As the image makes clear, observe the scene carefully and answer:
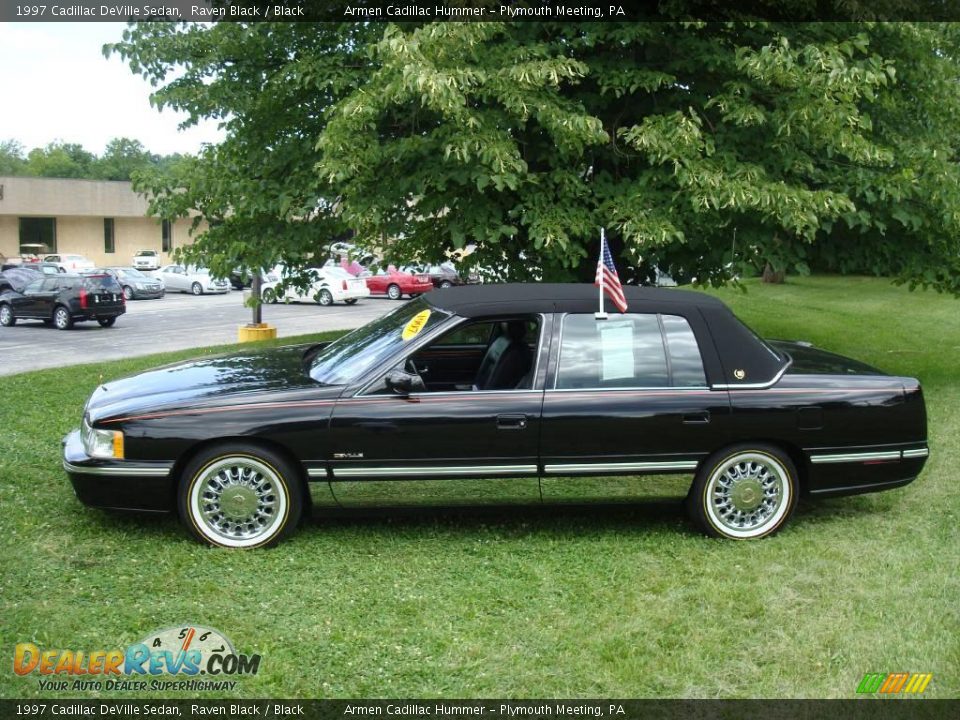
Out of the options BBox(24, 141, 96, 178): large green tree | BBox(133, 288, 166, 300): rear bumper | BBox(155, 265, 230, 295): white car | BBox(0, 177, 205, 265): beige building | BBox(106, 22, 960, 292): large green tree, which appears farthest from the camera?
BBox(24, 141, 96, 178): large green tree

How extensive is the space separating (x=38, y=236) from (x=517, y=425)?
55660mm

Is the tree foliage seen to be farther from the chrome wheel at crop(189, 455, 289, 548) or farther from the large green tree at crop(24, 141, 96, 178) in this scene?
the chrome wheel at crop(189, 455, 289, 548)

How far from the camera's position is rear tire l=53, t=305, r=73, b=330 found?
2448cm

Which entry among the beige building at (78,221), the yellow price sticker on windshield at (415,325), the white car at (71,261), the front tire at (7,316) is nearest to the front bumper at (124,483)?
the yellow price sticker on windshield at (415,325)

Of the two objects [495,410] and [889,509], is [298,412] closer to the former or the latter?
[495,410]

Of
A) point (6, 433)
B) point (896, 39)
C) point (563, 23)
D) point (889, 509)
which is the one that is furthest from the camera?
point (896, 39)

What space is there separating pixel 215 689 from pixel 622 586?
7.10 ft

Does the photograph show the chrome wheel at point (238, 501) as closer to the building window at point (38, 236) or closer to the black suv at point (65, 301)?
the black suv at point (65, 301)

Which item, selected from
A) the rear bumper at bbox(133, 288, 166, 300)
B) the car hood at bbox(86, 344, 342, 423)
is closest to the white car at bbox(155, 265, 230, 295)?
the rear bumper at bbox(133, 288, 166, 300)

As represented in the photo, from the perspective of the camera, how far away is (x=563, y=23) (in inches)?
396

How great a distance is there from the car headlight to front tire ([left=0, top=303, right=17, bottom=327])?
2202cm

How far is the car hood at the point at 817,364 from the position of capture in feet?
20.7

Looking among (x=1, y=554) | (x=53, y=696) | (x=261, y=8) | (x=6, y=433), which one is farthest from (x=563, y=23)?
(x=53, y=696)

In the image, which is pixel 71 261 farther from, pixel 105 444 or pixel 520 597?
pixel 520 597
